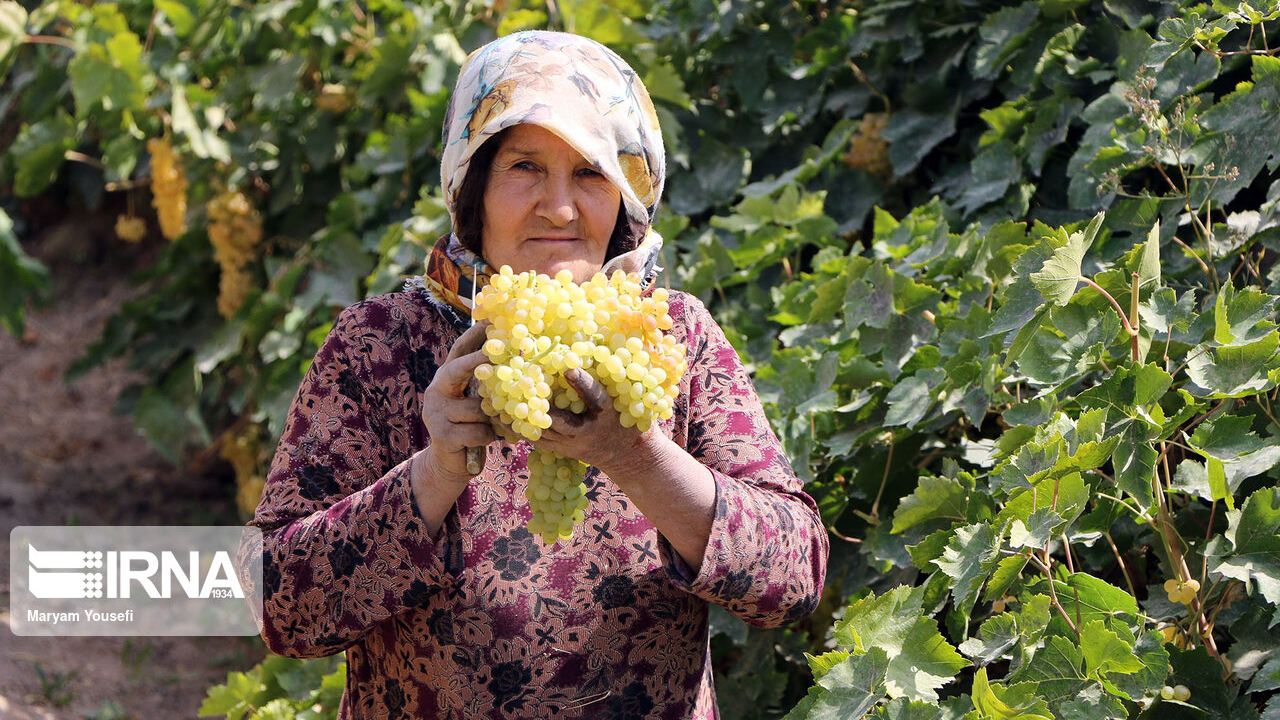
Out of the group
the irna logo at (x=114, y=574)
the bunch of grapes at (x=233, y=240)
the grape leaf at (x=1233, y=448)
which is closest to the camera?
the grape leaf at (x=1233, y=448)

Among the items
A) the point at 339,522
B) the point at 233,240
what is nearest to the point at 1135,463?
the point at 339,522

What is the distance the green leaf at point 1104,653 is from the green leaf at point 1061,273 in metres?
0.43

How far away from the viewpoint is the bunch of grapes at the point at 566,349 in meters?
1.19

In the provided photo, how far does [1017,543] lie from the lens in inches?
58.2

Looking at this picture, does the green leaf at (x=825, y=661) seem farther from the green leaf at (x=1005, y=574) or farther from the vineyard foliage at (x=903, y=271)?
the green leaf at (x=1005, y=574)

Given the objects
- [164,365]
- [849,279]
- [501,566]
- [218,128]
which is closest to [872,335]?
[849,279]

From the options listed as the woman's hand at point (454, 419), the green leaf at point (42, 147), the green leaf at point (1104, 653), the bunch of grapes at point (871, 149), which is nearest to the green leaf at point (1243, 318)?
the green leaf at point (1104, 653)

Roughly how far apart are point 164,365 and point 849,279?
2957 millimetres

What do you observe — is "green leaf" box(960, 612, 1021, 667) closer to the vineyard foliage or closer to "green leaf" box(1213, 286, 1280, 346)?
the vineyard foliage

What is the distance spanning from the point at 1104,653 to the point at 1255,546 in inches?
11.5

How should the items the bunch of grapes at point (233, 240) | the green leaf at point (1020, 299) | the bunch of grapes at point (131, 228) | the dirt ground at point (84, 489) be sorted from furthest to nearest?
1. the bunch of grapes at point (131, 228)
2. the bunch of grapes at point (233, 240)
3. the dirt ground at point (84, 489)
4. the green leaf at point (1020, 299)

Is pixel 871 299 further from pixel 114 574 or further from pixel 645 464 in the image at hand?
pixel 114 574

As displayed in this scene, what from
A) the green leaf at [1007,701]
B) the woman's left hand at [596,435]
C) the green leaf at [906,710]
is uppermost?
the woman's left hand at [596,435]

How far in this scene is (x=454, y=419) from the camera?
4.15 feet
